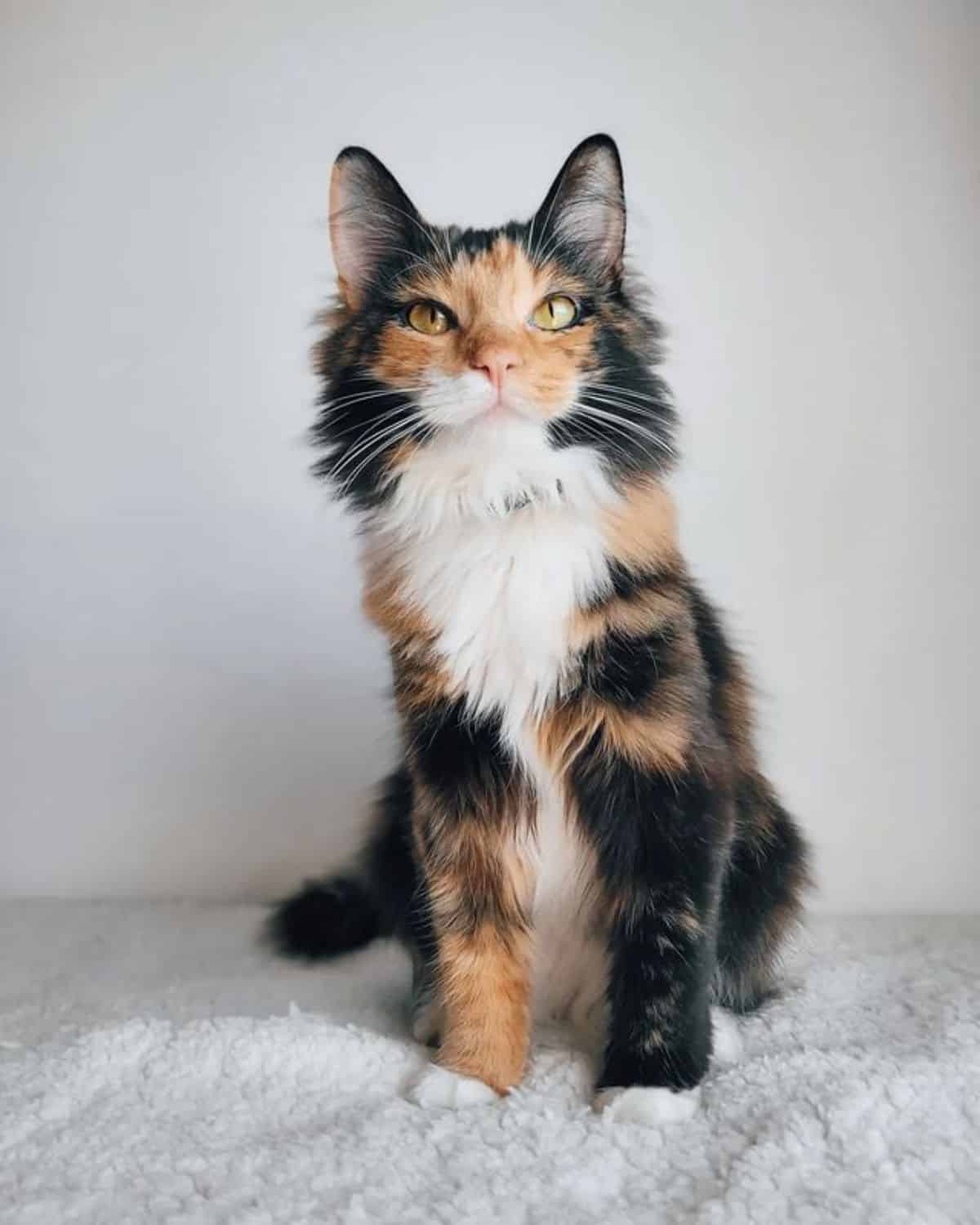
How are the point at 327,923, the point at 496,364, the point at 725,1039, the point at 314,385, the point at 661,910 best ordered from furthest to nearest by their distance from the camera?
the point at 314,385 → the point at 327,923 → the point at 725,1039 → the point at 661,910 → the point at 496,364

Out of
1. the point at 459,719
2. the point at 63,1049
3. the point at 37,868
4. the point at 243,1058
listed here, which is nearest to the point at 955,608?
the point at 459,719

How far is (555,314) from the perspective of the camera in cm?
128

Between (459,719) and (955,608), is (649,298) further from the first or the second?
(955,608)

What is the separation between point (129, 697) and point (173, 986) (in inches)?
23.1

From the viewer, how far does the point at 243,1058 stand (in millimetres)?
1330

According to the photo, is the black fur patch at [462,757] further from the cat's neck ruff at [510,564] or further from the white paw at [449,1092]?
the white paw at [449,1092]

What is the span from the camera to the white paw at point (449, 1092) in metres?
1.26

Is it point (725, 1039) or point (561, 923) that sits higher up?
point (561, 923)

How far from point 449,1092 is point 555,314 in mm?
824

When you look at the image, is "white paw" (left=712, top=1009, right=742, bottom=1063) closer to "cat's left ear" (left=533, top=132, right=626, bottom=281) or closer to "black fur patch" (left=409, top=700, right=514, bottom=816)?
"black fur patch" (left=409, top=700, right=514, bottom=816)

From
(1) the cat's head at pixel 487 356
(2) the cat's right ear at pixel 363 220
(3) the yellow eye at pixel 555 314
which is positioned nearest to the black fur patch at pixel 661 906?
(1) the cat's head at pixel 487 356

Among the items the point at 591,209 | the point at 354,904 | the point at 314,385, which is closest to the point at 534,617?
the point at 591,209

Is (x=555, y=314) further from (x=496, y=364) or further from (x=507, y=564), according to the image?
(x=507, y=564)

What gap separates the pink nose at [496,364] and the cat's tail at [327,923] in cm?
85
